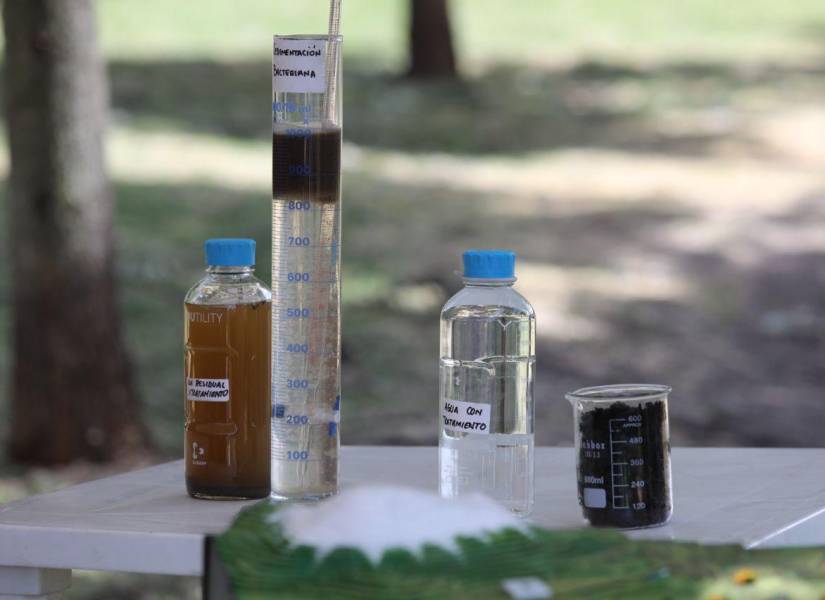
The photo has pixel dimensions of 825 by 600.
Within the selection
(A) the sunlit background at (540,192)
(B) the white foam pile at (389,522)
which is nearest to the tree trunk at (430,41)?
(A) the sunlit background at (540,192)

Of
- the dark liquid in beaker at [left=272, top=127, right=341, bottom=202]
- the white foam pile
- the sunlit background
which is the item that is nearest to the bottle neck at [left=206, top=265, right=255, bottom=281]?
the dark liquid in beaker at [left=272, top=127, right=341, bottom=202]

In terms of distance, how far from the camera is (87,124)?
4.88 m

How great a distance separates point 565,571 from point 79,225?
3.71m

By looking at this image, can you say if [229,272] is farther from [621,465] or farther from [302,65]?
[621,465]

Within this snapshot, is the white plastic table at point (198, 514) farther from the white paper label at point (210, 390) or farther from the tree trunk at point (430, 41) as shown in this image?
the tree trunk at point (430, 41)

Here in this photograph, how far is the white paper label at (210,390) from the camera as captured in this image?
180 cm

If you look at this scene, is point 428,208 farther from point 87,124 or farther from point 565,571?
point 565,571

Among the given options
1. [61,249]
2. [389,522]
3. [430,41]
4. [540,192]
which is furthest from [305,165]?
[430,41]

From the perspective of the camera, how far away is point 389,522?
147cm

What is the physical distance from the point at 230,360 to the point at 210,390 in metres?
0.05

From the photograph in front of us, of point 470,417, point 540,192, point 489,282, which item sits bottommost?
point 470,417

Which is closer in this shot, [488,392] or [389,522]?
[389,522]

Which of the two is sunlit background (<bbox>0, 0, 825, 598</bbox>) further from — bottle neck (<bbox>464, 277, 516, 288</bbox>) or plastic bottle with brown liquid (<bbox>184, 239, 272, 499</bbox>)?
bottle neck (<bbox>464, 277, 516, 288</bbox>)

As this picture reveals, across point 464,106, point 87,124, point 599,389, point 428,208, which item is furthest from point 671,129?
point 599,389
